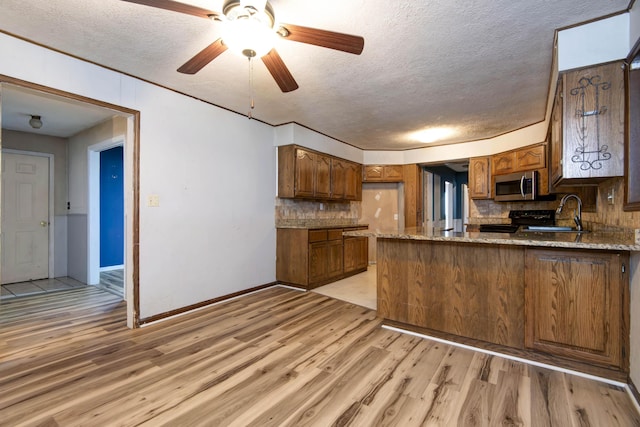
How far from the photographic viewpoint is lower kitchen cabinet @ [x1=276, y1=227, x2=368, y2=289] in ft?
13.7

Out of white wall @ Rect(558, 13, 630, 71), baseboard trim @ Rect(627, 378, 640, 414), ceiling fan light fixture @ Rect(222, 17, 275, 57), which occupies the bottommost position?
baseboard trim @ Rect(627, 378, 640, 414)

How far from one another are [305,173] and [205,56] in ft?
8.73

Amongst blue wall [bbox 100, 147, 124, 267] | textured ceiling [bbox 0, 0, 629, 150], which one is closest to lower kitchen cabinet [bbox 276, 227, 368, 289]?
textured ceiling [bbox 0, 0, 629, 150]

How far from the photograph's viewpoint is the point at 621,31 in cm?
194

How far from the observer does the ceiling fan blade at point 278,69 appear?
189cm

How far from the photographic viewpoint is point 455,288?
2.52 metres

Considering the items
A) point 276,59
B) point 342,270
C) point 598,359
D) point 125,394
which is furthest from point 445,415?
point 342,270

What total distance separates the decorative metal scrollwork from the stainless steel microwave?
2.25m

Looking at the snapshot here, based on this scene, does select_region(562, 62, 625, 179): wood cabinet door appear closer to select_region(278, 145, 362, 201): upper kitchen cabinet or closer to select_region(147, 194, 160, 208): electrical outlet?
select_region(278, 145, 362, 201): upper kitchen cabinet

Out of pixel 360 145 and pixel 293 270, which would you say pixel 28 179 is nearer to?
pixel 293 270

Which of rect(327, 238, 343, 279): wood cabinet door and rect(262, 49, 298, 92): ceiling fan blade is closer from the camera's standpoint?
rect(262, 49, 298, 92): ceiling fan blade

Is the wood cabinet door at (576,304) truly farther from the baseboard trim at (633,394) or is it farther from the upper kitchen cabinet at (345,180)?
the upper kitchen cabinet at (345,180)

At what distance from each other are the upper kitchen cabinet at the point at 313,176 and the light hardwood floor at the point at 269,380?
80.1 inches

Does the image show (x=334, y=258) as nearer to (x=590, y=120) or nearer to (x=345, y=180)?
(x=345, y=180)
